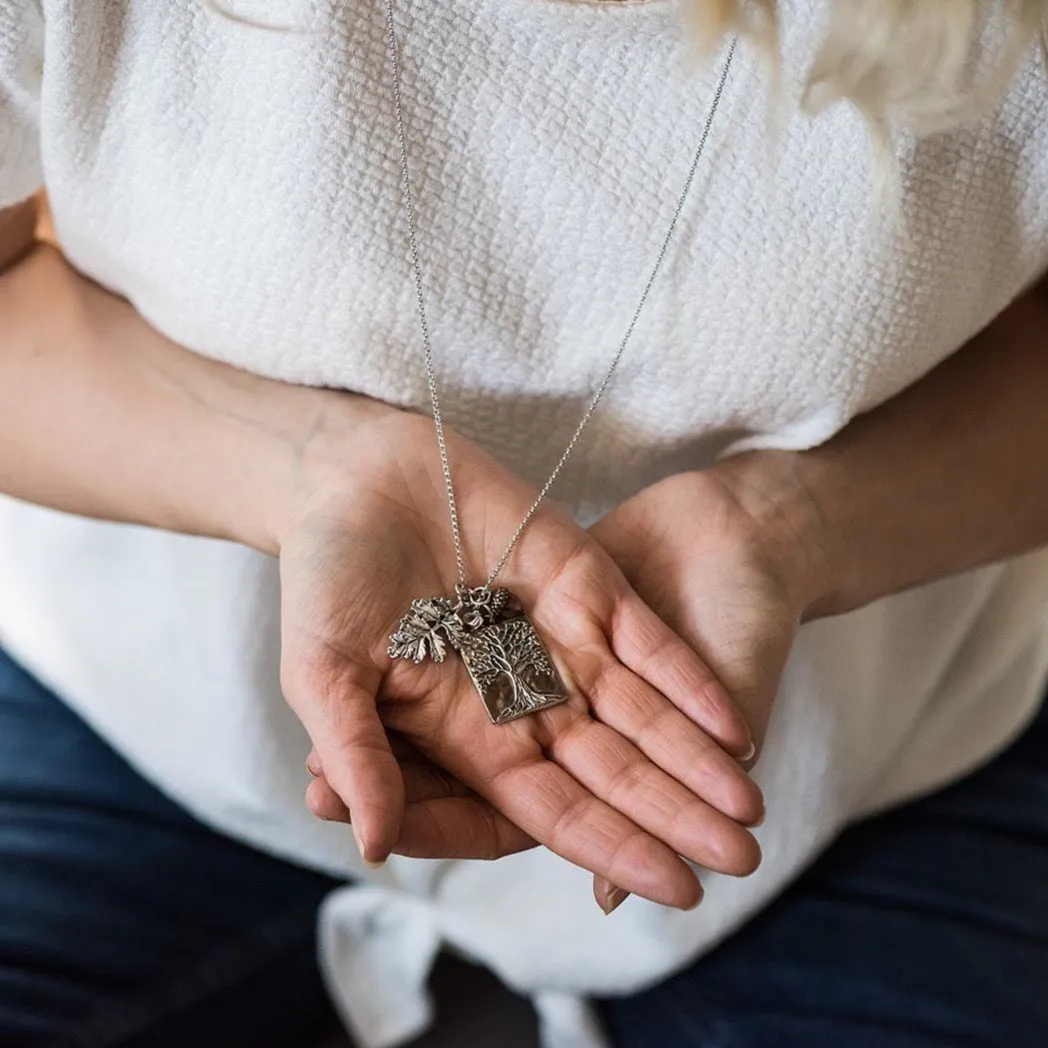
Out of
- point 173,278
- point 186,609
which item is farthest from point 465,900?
point 173,278

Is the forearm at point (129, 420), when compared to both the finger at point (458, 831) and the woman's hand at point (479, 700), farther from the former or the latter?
the finger at point (458, 831)

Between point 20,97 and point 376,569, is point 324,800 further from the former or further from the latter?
point 20,97

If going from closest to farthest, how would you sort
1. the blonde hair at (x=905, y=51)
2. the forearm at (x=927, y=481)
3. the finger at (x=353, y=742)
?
the finger at (x=353, y=742)
the blonde hair at (x=905, y=51)
the forearm at (x=927, y=481)

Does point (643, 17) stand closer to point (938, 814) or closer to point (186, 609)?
point (186, 609)

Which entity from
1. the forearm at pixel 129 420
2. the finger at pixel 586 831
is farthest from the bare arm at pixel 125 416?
the finger at pixel 586 831

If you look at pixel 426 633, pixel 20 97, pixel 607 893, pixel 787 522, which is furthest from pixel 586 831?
pixel 20 97

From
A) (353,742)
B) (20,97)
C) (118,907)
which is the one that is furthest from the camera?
(118,907)

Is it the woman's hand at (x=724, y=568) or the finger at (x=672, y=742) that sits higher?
the woman's hand at (x=724, y=568)
